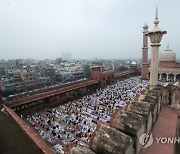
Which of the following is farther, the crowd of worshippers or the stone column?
the crowd of worshippers

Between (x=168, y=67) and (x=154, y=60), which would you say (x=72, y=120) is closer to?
(x=154, y=60)

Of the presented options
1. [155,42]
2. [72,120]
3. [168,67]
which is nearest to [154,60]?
[155,42]

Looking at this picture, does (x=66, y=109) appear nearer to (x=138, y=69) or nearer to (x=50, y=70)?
(x=50, y=70)

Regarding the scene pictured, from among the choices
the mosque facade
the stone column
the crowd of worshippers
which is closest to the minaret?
the stone column

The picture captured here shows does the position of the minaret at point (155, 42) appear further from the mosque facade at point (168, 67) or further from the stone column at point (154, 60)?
the mosque facade at point (168, 67)

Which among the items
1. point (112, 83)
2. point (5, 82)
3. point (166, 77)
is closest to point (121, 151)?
point (112, 83)

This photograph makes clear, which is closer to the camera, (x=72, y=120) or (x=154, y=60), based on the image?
(x=154, y=60)

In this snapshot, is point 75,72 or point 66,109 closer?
point 66,109

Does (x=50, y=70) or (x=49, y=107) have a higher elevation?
(x=50, y=70)

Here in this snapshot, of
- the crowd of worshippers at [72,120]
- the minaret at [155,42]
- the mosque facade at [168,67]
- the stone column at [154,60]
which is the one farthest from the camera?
A: the mosque facade at [168,67]

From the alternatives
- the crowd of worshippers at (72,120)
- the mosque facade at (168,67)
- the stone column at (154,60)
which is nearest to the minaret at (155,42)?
the stone column at (154,60)

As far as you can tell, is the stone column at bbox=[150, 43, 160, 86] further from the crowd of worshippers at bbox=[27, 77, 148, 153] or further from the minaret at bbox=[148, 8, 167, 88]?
the crowd of worshippers at bbox=[27, 77, 148, 153]
